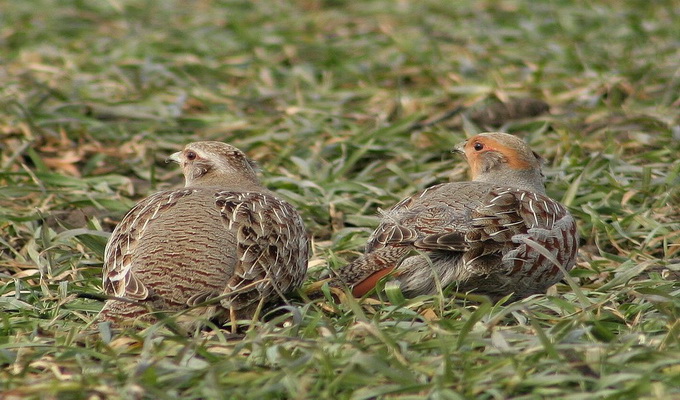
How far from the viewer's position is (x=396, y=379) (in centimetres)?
373

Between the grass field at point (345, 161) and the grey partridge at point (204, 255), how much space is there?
0.16 m

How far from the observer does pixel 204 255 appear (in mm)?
4559

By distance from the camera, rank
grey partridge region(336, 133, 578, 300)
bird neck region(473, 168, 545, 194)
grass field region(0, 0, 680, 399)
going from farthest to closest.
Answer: bird neck region(473, 168, 545, 194) → grey partridge region(336, 133, 578, 300) → grass field region(0, 0, 680, 399)

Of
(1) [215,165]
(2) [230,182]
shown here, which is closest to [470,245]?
(2) [230,182]

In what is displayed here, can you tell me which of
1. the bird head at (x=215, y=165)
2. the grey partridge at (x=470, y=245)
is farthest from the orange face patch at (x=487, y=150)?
the bird head at (x=215, y=165)

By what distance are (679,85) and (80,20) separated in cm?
639

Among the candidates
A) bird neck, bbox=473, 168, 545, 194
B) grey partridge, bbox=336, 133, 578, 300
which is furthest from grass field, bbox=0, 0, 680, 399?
bird neck, bbox=473, 168, 545, 194

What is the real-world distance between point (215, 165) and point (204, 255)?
1.35m

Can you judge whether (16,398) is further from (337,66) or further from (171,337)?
(337,66)

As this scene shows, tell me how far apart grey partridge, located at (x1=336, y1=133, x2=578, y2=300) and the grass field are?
5.0 inches

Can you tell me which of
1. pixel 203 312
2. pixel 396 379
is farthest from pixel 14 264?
pixel 396 379

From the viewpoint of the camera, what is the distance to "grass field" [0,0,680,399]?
384cm

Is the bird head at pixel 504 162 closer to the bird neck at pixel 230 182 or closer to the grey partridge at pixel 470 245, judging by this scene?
the grey partridge at pixel 470 245

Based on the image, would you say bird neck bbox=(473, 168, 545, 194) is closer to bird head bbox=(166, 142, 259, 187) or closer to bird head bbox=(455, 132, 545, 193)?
bird head bbox=(455, 132, 545, 193)
